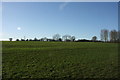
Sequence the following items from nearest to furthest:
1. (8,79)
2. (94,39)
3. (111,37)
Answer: (8,79)
(111,37)
(94,39)

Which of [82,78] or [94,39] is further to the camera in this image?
[94,39]

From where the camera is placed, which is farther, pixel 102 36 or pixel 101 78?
pixel 102 36

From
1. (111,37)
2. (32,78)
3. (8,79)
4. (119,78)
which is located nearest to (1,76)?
(8,79)

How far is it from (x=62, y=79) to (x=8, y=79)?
2989mm

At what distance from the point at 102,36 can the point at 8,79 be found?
10725cm

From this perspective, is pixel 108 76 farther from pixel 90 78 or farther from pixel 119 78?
pixel 90 78

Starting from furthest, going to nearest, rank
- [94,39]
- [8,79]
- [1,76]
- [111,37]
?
[94,39] → [111,37] → [1,76] → [8,79]

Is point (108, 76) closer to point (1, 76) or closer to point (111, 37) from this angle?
point (1, 76)

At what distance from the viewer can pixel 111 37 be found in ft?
338

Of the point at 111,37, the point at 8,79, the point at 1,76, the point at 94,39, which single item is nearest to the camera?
the point at 8,79

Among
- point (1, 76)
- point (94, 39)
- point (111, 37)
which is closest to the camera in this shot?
point (1, 76)

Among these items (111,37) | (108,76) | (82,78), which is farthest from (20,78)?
(111,37)

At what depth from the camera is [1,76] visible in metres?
7.89

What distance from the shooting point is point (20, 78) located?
7.60m
